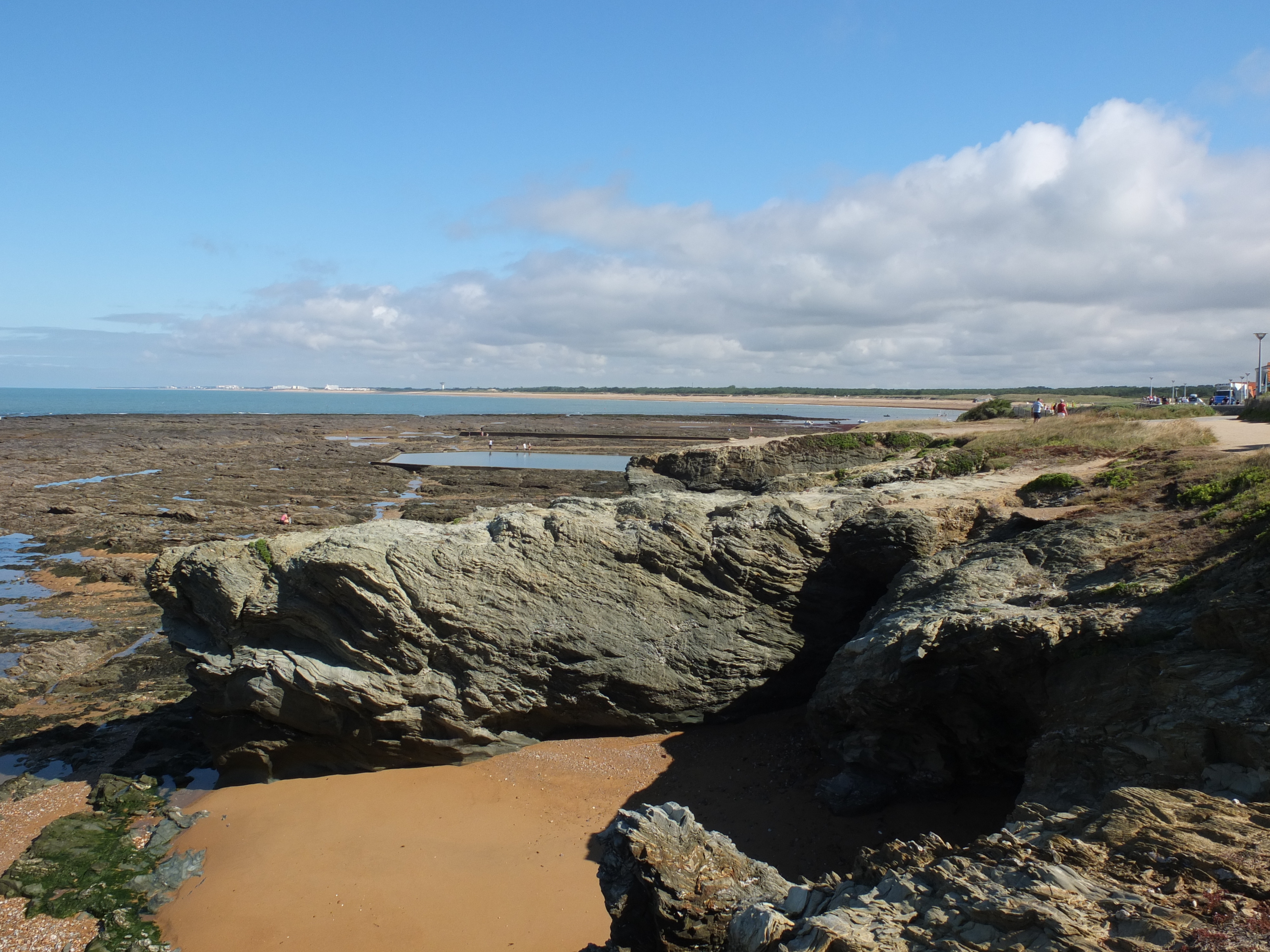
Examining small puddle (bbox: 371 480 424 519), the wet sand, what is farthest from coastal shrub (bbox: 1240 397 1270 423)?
small puddle (bbox: 371 480 424 519)

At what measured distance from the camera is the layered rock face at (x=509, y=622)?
12219 millimetres

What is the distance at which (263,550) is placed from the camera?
12.9m

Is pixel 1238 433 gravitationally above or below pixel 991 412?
below

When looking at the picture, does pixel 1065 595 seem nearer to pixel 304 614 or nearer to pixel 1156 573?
pixel 1156 573

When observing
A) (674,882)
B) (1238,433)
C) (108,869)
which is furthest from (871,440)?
(108,869)

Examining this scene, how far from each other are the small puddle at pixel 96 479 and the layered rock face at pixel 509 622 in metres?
37.3

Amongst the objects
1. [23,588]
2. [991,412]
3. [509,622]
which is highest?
[991,412]

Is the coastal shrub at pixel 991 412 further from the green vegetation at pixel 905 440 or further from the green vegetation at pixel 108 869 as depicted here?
the green vegetation at pixel 108 869

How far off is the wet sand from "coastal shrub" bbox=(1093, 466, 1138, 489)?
671 centimetres

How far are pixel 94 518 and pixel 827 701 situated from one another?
33808 mm

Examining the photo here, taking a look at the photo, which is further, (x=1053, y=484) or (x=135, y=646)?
(x=135, y=646)

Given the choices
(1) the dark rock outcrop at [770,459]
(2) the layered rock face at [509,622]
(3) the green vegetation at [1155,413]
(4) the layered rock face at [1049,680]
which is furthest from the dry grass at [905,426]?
(4) the layered rock face at [1049,680]

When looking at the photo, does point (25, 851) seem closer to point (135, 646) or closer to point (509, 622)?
point (509, 622)

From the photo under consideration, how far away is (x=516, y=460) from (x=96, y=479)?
85.3 feet
